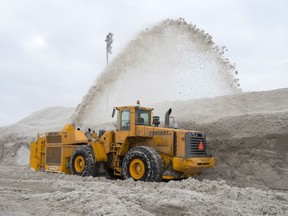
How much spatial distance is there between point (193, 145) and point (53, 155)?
6.20 metres

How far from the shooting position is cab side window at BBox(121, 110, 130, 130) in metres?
12.5

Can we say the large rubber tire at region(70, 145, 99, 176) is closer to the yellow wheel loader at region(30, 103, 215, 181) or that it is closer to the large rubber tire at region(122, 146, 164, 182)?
the yellow wheel loader at region(30, 103, 215, 181)

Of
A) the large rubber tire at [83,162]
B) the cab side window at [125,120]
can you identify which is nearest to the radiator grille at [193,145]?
the cab side window at [125,120]

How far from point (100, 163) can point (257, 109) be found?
7.91 m

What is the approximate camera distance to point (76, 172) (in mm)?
13250

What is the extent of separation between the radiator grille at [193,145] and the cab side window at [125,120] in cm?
227

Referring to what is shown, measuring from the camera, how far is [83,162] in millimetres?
13117

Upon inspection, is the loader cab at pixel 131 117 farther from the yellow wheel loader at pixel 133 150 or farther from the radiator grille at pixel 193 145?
the radiator grille at pixel 193 145

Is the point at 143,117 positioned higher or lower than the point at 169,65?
lower

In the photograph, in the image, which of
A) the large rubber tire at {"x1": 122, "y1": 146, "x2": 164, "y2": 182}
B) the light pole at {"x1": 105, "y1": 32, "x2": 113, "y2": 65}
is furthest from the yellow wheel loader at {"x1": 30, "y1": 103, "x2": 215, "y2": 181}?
the light pole at {"x1": 105, "y1": 32, "x2": 113, "y2": 65}

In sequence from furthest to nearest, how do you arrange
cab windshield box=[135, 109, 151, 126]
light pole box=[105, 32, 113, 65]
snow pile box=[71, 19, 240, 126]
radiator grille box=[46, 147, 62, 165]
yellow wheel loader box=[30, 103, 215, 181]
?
light pole box=[105, 32, 113, 65] → snow pile box=[71, 19, 240, 126] → radiator grille box=[46, 147, 62, 165] → cab windshield box=[135, 109, 151, 126] → yellow wheel loader box=[30, 103, 215, 181]

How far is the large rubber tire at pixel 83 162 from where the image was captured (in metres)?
12.7

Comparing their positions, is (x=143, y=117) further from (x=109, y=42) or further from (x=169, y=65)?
(x=109, y=42)

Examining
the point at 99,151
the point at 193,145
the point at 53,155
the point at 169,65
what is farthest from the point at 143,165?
the point at 169,65
